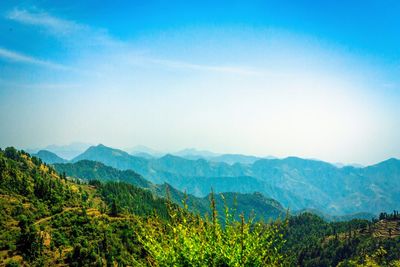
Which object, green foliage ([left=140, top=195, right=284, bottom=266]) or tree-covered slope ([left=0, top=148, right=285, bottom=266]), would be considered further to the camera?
tree-covered slope ([left=0, top=148, right=285, bottom=266])

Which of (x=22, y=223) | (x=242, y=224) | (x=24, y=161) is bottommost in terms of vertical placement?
(x=22, y=223)

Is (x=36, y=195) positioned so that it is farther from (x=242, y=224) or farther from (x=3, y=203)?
(x=242, y=224)

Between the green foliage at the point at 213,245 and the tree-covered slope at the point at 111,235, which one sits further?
the tree-covered slope at the point at 111,235

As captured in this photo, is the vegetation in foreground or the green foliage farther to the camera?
the vegetation in foreground

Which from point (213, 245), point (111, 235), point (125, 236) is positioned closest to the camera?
point (213, 245)

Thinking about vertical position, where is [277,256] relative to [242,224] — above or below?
below

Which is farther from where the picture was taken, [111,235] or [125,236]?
[125,236]

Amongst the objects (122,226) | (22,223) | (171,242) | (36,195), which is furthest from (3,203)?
(171,242)

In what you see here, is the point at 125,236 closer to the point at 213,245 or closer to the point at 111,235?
the point at 111,235

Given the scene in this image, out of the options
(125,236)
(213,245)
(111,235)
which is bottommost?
(125,236)

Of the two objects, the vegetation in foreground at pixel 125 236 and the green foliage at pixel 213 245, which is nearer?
the green foliage at pixel 213 245

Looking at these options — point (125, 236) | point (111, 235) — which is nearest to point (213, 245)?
point (111, 235)

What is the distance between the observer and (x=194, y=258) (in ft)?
57.6

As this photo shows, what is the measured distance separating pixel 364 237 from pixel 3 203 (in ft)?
670
